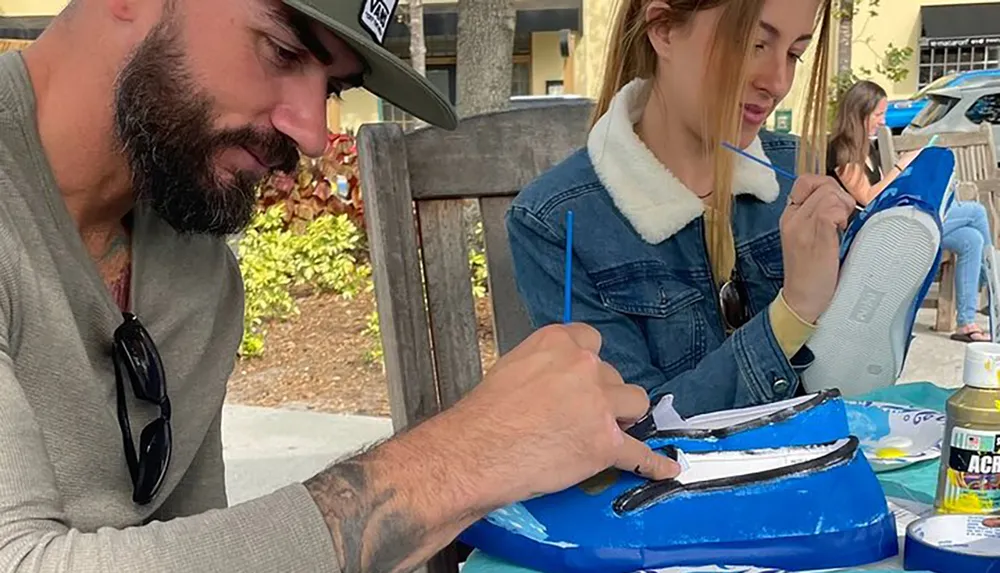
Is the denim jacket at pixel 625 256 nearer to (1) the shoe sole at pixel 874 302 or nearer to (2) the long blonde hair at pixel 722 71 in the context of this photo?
(2) the long blonde hair at pixel 722 71

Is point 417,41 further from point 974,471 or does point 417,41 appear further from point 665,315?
point 974,471

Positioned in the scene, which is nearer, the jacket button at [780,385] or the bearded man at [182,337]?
the bearded man at [182,337]

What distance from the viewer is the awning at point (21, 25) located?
13571 millimetres

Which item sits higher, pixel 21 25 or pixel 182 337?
pixel 21 25

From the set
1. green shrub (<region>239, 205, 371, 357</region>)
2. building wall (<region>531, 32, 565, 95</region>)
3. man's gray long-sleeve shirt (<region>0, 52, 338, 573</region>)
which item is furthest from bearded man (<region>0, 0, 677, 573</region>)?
building wall (<region>531, 32, 565, 95</region>)

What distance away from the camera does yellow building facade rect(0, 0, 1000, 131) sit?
15.7 metres

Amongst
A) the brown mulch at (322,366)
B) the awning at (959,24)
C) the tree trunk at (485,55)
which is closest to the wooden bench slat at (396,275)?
the brown mulch at (322,366)

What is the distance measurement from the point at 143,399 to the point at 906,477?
1000 mm

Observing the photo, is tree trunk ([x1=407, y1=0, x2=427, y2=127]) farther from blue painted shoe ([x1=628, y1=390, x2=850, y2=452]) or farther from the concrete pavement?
blue painted shoe ([x1=628, y1=390, x2=850, y2=452])

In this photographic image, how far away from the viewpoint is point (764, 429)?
111cm

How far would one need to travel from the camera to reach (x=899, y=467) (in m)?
1.33

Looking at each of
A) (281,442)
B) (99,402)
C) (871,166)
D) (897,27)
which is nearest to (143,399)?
(99,402)

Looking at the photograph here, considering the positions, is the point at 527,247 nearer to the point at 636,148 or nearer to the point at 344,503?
the point at 636,148

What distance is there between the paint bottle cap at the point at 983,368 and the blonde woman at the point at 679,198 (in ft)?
1.58
